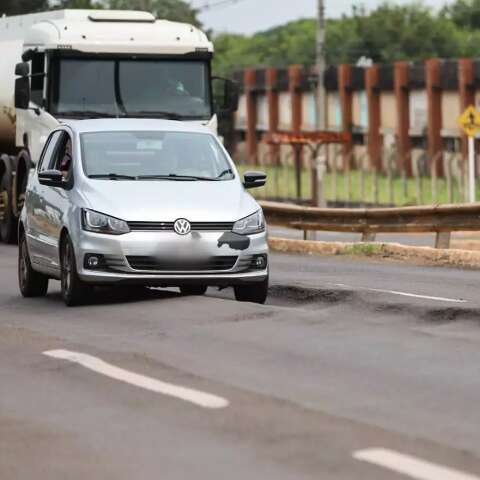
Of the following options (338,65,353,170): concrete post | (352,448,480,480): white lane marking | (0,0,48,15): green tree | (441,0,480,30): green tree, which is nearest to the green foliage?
(441,0,480,30): green tree

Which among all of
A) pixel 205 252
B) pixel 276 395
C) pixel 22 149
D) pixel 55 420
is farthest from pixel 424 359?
pixel 22 149

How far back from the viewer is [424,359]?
1095cm

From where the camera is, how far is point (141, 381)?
10.2 m

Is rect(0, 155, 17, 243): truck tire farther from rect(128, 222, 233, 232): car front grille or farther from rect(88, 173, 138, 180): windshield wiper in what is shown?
rect(128, 222, 233, 232): car front grille

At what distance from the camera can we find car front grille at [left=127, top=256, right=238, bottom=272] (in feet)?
49.2

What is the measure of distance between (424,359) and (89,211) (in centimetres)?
497

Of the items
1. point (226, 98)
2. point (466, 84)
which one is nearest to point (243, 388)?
point (226, 98)

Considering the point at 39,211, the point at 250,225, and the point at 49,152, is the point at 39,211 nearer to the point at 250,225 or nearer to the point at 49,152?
the point at 49,152

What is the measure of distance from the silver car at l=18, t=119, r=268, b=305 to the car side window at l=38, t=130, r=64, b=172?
0.21 meters

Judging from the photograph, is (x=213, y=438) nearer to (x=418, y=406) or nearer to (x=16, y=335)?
(x=418, y=406)

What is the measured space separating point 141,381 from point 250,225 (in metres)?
5.29

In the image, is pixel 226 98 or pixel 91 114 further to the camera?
pixel 226 98

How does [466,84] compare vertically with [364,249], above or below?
above

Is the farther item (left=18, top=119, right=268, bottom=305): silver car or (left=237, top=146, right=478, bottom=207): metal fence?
(left=237, top=146, right=478, bottom=207): metal fence
